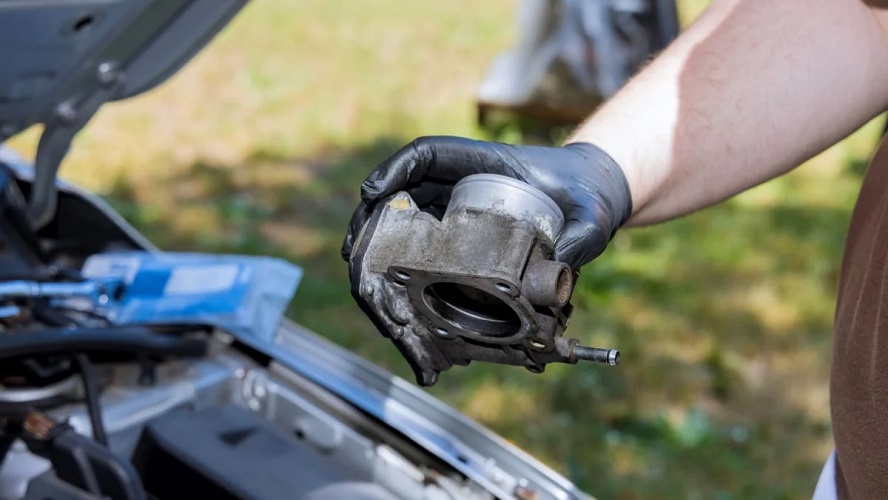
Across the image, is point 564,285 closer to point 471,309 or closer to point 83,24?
point 471,309

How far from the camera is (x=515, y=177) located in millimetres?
996

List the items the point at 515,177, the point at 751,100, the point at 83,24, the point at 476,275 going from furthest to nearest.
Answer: the point at 83,24, the point at 751,100, the point at 515,177, the point at 476,275

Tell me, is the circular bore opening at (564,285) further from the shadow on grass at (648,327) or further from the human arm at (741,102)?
the shadow on grass at (648,327)

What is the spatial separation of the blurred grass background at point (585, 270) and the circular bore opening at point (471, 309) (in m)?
1.55

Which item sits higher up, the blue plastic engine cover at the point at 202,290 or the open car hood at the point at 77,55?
the open car hood at the point at 77,55

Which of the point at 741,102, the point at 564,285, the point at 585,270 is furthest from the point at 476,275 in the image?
the point at 585,270

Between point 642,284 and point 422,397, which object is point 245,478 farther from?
point 642,284

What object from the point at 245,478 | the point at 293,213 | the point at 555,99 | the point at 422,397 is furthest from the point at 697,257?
the point at 245,478

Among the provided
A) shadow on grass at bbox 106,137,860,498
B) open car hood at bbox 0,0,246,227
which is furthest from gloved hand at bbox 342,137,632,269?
shadow on grass at bbox 106,137,860,498

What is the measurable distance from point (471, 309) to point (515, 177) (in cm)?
14

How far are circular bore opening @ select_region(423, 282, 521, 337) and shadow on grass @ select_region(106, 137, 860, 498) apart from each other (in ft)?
5.02

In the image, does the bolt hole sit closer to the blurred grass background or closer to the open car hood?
the open car hood

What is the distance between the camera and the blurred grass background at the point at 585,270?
259 cm

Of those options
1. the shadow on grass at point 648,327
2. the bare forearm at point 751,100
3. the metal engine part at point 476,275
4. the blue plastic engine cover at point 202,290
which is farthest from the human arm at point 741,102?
the shadow on grass at point 648,327
